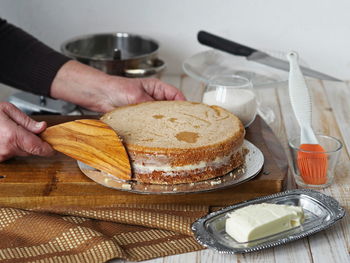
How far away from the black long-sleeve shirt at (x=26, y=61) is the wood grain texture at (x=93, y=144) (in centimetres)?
44

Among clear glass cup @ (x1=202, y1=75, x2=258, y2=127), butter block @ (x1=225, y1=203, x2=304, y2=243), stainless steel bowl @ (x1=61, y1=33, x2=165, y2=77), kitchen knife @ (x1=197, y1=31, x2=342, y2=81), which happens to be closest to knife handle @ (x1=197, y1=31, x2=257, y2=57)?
kitchen knife @ (x1=197, y1=31, x2=342, y2=81)

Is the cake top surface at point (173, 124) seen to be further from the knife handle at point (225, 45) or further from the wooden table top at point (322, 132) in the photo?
the knife handle at point (225, 45)

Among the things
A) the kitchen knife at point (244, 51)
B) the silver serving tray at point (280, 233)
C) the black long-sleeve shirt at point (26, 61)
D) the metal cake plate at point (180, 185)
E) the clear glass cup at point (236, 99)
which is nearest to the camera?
the silver serving tray at point (280, 233)

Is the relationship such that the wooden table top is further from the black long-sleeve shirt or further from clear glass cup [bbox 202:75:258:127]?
the black long-sleeve shirt

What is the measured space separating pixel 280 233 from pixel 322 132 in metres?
0.70

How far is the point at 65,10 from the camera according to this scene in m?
2.24

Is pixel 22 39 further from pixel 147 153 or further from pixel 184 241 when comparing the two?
pixel 184 241

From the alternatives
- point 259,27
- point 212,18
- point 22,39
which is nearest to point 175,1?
point 212,18

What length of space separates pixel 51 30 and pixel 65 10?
0.29 feet

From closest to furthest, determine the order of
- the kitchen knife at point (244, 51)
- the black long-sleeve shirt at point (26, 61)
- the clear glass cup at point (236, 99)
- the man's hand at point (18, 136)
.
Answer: the man's hand at point (18, 136) < the clear glass cup at point (236, 99) < the black long-sleeve shirt at point (26, 61) < the kitchen knife at point (244, 51)

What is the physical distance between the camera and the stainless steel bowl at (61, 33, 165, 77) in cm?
196

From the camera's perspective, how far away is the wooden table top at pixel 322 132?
1.12m

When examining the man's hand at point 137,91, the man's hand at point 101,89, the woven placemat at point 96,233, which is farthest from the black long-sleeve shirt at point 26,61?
the woven placemat at point 96,233

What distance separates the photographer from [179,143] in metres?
1.24
